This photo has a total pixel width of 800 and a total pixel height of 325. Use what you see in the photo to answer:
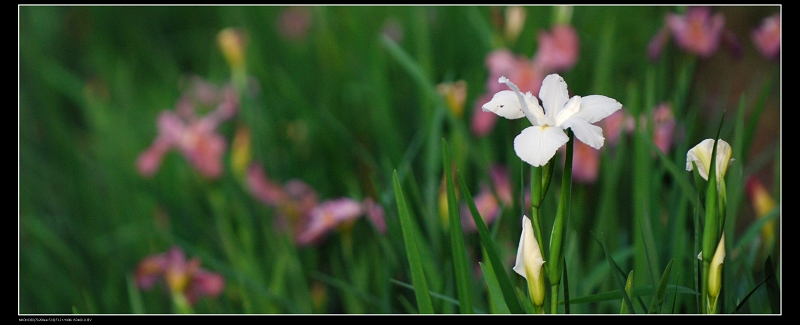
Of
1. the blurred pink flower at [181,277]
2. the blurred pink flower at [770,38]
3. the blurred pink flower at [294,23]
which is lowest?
the blurred pink flower at [181,277]

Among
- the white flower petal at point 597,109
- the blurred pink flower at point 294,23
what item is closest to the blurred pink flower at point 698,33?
the white flower petal at point 597,109

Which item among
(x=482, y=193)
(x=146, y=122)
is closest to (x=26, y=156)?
(x=146, y=122)

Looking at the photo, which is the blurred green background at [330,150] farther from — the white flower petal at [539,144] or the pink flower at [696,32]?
the white flower petal at [539,144]

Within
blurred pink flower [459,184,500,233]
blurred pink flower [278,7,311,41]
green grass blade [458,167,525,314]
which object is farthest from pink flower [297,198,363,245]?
blurred pink flower [278,7,311,41]

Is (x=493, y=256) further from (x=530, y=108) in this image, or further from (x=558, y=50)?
(x=558, y=50)

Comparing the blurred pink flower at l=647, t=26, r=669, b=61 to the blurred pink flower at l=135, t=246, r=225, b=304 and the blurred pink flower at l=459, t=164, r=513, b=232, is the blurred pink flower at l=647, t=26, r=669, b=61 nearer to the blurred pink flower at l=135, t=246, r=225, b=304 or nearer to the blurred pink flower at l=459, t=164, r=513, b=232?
the blurred pink flower at l=459, t=164, r=513, b=232
